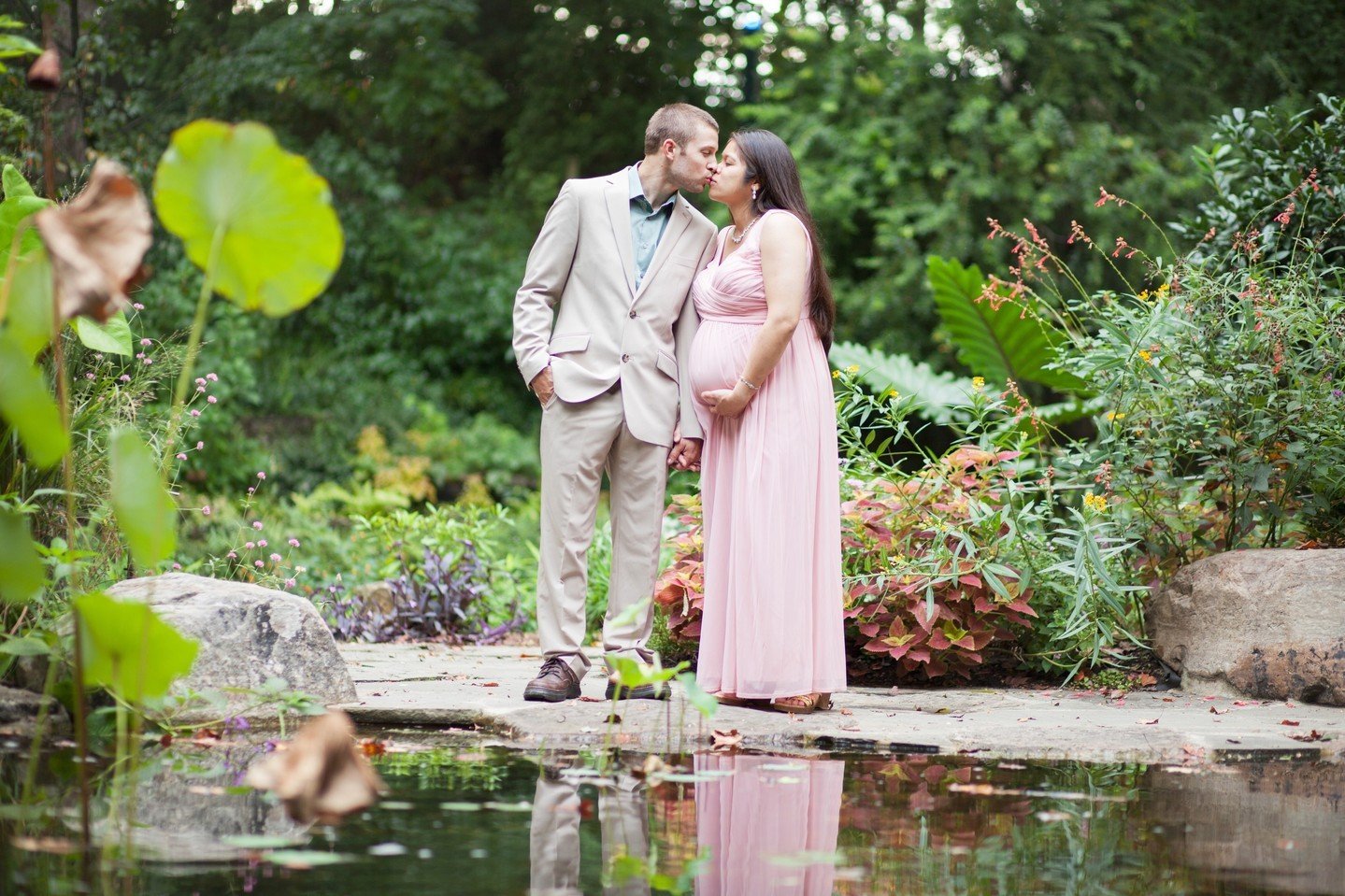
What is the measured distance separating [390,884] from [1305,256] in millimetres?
4627

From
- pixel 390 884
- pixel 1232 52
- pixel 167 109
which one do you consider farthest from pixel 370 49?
pixel 390 884

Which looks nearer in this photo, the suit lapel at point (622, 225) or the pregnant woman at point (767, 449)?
the pregnant woman at point (767, 449)

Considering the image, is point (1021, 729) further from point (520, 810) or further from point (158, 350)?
point (158, 350)

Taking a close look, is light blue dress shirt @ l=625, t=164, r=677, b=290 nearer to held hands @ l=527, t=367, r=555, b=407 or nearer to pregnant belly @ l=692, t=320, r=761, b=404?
pregnant belly @ l=692, t=320, r=761, b=404

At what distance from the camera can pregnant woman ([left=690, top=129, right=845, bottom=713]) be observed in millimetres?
3799

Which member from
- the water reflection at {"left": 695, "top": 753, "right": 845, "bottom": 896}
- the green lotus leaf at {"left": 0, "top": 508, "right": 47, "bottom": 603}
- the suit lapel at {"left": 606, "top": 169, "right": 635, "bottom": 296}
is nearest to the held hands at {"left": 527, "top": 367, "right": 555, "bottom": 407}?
the suit lapel at {"left": 606, "top": 169, "right": 635, "bottom": 296}

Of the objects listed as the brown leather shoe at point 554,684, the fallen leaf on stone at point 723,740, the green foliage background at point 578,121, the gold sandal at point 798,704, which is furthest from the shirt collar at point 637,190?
the green foliage background at point 578,121

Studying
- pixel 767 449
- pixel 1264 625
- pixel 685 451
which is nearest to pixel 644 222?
pixel 685 451

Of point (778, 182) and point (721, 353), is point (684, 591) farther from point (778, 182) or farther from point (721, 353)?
point (778, 182)

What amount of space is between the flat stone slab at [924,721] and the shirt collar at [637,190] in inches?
61.1

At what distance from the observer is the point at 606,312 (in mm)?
3990

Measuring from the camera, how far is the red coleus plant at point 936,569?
176 inches

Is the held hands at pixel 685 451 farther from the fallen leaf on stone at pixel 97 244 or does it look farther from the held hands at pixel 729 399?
the fallen leaf on stone at pixel 97 244

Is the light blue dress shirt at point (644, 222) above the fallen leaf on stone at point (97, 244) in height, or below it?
above
